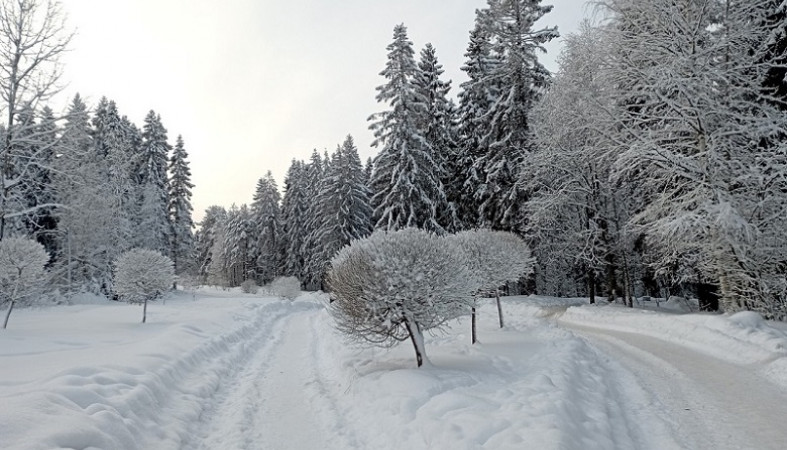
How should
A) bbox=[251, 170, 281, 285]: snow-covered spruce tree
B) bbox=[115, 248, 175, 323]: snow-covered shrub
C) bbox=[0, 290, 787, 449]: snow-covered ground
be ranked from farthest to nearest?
bbox=[251, 170, 281, 285]: snow-covered spruce tree
bbox=[115, 248, 175, 323]: snow-covered shrub
bbox=[0, 290, 787, 449]: snow-covered ground

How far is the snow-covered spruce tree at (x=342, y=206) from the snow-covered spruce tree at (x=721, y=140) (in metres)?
31.7

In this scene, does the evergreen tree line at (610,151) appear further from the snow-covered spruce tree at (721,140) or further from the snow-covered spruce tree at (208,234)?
the snow-covered spruce tree at (208,234)

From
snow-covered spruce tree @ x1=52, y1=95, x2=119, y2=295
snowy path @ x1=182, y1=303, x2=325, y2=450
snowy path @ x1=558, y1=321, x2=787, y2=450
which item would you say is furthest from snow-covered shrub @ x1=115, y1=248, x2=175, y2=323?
snowy path @ x1=558, y1=321, x2=787, y2=450

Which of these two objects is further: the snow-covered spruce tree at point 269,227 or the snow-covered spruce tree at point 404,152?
the snow-covered spruce tree at point 269,227

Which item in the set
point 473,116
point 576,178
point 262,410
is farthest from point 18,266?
point 473,116

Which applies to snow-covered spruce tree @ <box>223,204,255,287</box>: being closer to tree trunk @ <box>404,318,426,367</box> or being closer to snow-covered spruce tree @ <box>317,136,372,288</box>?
snow-covered spruce tree @ <box>317,136,372,288</box>

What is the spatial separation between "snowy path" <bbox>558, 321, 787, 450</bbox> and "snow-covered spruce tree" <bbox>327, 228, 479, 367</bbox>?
391cm

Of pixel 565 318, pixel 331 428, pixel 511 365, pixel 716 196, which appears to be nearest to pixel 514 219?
pixel 565 318

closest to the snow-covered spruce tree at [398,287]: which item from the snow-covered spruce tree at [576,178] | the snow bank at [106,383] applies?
the snow bank at [106,383]

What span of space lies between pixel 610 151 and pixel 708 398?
9.61m

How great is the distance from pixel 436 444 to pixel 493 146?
2492 centimetres

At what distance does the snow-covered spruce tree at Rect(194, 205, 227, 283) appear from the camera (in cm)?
7994

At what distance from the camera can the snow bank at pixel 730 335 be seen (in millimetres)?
8750

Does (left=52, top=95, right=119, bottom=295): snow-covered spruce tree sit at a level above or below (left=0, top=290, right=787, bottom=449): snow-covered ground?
above
